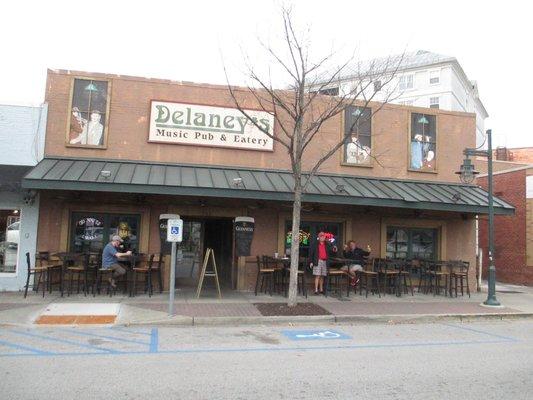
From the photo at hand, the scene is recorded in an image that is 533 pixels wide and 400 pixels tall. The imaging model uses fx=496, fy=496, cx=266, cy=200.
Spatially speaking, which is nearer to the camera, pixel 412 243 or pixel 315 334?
pixel 315 334

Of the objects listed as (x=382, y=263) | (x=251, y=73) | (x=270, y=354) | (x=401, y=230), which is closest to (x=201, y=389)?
(x=270, y=354)

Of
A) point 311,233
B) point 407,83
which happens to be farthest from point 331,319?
point 407,83

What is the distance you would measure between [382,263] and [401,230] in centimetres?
192

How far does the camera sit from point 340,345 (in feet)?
26.6

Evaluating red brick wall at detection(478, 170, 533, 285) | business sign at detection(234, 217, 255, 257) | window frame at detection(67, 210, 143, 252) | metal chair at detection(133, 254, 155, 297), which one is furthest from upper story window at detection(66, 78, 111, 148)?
red brick wall at detection(478, 170, 533, 285)

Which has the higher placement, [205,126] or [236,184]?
[205,126]

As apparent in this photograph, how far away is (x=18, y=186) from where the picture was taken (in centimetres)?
1290

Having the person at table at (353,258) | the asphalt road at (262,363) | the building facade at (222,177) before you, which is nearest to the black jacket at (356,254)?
the person at table at (353,258)

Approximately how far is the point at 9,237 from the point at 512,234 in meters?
18.1

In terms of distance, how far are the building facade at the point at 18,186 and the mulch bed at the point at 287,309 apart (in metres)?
6.34

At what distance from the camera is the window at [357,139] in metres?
15.3

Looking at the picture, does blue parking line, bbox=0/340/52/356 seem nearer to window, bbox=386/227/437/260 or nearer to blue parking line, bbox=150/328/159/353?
blue parking line, bbox=150/328/159/353

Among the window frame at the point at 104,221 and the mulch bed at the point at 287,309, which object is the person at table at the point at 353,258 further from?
the window frame at the point at 104,221

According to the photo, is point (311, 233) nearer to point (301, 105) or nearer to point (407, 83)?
point (301, 105)
